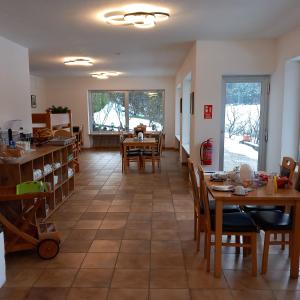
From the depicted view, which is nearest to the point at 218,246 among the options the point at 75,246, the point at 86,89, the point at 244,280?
the point at 244,280

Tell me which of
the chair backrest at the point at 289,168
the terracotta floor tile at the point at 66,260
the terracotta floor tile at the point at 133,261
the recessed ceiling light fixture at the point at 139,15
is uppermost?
the recessed ceiling light fixture at the point at 139,15

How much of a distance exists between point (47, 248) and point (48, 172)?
54.6 inches

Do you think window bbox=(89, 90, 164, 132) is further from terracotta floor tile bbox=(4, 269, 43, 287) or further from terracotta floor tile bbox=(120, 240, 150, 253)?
terracotta floor tile bbox=(4, 269, 43, 287)

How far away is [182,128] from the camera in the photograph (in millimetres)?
8266

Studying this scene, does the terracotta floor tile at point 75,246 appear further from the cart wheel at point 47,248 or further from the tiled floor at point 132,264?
the cart wheel at point 47,248

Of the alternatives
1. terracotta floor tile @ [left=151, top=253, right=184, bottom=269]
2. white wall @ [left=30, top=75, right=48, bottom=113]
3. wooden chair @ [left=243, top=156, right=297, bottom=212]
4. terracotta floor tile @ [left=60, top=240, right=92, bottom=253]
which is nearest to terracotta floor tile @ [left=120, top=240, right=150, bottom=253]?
terracotta floor tile @ [left=151, top=253, right=184, bottom=269]

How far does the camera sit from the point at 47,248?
3.02 m

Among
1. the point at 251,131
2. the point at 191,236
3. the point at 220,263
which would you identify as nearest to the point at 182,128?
the point at 251,131

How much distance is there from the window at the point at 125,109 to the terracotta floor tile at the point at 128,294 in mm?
8853

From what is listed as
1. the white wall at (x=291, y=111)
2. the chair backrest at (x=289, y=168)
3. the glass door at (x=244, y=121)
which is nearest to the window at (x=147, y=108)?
the glass door at (x=244, y=121)

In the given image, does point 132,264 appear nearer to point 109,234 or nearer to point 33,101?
point 109,234

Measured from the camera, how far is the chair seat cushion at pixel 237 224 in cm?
270

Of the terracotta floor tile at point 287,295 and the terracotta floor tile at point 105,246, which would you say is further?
the terracotta floor tile at point 105,246

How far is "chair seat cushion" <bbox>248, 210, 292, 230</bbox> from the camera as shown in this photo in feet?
8.89
